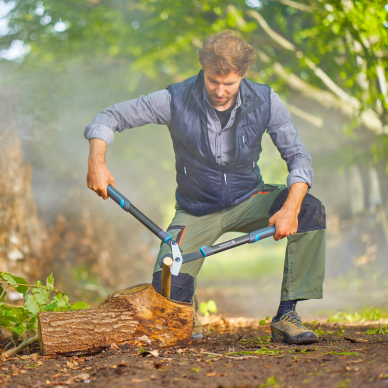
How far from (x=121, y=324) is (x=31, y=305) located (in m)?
0.65

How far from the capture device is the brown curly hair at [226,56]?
2.75 metres

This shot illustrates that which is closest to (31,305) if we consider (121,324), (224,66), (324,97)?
(121,324)

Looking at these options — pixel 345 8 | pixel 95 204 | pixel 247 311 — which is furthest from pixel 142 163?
pixel 345 8

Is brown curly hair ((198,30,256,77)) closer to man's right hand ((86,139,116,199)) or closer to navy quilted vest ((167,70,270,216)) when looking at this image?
navy quilted vest ((167,70,270,216))

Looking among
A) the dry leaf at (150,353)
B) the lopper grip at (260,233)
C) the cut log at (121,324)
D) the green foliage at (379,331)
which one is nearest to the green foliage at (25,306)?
the cut log at (121,324)

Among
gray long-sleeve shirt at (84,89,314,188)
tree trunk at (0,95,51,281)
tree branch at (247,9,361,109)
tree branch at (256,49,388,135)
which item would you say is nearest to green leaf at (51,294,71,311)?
gray long-sleeve shirt at (84,89,314,188)

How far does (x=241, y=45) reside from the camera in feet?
9.48

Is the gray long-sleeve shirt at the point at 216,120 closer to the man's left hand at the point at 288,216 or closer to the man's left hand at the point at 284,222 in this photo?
the man's left hand at the point at 288,216

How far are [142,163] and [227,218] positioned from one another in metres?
8.27

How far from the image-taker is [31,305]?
96.7 inches

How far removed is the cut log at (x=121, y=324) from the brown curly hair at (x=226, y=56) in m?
1.61

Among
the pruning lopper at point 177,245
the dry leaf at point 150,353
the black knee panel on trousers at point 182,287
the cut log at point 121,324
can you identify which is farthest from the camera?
the black knee panel on trousers at point 182,287

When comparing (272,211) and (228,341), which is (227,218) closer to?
(272,211)

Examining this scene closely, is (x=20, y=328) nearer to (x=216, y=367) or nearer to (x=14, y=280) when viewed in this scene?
(x=14, y=280)
